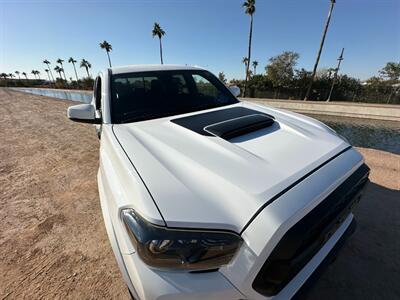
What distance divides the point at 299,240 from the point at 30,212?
3.49 m

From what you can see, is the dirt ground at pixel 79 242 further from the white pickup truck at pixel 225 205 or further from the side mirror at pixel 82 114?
the side mirror at pixel 82 114

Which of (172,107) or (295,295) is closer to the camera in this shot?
(295,295)

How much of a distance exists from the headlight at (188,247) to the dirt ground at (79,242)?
2.20 ft

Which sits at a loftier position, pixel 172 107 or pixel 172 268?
pixel 172 107

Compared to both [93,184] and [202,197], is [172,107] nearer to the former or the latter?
[202,197]

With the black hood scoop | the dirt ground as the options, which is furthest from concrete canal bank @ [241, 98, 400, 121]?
the black hood scoop

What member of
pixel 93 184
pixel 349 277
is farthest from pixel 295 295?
pixel 93 184

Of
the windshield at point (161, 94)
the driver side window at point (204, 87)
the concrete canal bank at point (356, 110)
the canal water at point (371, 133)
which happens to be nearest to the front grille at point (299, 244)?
the windshield at point (161, 94)

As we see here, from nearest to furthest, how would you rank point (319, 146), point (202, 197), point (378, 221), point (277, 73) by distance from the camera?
point (202, 197) < point (319, 146) < point (378, 221) < point (277, 73)

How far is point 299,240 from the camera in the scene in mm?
995

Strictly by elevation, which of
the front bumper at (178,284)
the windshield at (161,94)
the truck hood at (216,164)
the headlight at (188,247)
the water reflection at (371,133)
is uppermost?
the windshield at (161,94)

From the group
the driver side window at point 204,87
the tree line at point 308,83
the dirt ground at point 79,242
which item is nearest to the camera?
the dirt ground at point 79,242

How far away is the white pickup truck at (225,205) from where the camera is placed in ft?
3.14

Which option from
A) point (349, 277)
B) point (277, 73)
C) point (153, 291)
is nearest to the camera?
point (153, 291)
